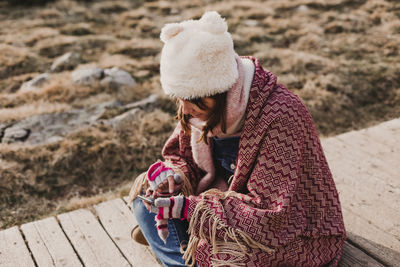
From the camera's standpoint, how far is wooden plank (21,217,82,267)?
250cm

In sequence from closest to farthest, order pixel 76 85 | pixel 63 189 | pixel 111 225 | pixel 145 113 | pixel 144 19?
pixel 111 225
pixel 63 189
pixel 145 113
pixel 76 85
pixel 144 19

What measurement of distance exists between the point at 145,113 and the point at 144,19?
→ 4624 mm

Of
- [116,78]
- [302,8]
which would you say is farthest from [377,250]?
[302,8]

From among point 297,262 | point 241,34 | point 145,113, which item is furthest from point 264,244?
point 241,34

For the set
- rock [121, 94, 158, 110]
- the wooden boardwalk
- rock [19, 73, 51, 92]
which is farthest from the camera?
rock [19, 73, 51, 92]

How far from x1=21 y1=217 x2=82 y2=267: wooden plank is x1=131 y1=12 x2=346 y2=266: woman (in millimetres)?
820

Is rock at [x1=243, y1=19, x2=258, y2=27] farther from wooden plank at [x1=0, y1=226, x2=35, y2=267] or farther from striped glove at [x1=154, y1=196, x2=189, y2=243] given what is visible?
striped glove at [x1=154, y1=196, x2=189, y2=243]

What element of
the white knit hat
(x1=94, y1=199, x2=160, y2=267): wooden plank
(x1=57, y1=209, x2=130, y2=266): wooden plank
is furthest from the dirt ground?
the white knit hat

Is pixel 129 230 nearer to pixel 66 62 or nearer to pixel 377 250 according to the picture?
pixel 377 250

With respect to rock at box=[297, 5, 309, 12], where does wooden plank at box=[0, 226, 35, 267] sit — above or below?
below

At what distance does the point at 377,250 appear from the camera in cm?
240

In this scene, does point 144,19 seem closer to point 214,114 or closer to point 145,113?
point 145,113

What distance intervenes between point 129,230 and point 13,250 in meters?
0.73

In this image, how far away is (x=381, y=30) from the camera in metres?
7.42
